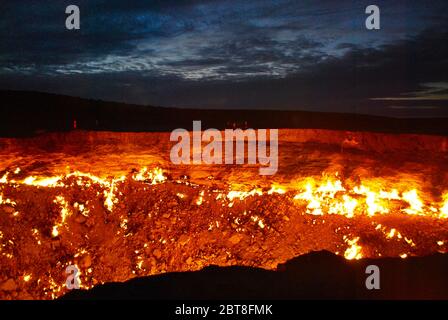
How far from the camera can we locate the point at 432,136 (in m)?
8.76

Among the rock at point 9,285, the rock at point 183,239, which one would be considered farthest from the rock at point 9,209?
the rock at point 183,239

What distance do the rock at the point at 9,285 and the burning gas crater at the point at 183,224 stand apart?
0.29 ft

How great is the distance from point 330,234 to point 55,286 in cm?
568

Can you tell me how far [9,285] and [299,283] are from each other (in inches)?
217

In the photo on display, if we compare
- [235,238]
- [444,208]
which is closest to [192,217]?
[235,238]

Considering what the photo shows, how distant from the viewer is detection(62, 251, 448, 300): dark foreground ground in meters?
4.45

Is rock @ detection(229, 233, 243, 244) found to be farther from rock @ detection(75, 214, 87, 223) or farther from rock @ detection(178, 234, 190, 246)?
rock @ detection(75, 214, 87, 223)

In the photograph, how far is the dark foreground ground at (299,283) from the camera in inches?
175

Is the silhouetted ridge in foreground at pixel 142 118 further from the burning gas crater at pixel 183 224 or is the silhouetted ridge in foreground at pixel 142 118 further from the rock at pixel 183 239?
the rock at pixel 183 239

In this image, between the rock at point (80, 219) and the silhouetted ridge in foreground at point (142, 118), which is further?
the silhouetted ridge in foreground at point (142, 118)

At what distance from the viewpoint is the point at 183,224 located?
27.0 feet

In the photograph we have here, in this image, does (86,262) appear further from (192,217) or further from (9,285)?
(192,217)

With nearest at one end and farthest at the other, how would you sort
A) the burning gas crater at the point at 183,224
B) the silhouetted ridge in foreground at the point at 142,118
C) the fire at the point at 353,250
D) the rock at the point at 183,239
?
the burning gas crater at the point at 183,224 < the fire at the point at 353,250 < the rock at the point at 183,239 < the silhouetted ridge in foreground at the point at 142,118

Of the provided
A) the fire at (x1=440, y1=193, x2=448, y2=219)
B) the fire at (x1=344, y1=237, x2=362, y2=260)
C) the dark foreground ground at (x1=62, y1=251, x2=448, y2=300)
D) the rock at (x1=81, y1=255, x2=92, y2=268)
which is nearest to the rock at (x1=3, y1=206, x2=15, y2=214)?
the rock at (x1=81, y1=255, x2=92, y2=268)
